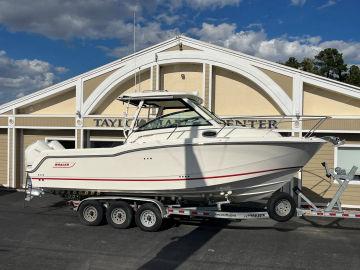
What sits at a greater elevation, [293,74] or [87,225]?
[293,74]

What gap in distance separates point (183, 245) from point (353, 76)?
3824 cm

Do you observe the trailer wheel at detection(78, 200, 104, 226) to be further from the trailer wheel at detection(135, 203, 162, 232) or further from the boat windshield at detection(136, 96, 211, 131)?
the boat windshield at detection(136, 96, 211, 131)

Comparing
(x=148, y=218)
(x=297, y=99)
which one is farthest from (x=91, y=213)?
(x=297, y=99)

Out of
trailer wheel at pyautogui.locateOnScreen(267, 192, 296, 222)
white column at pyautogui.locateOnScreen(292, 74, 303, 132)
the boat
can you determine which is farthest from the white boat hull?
white column at pyautogui.locateOnScreen(292, 74, 303, 132)

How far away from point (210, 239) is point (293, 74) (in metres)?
6.08

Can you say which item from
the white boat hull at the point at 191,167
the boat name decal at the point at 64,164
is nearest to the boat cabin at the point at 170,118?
the white boat hull at the point at 191,167

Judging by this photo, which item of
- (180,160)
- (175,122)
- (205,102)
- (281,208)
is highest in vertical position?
(205,102)

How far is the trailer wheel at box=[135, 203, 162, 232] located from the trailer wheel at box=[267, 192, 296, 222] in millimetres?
2378

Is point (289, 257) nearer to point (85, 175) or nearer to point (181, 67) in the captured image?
point (85, 175)

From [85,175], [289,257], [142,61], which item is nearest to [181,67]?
[142,61]

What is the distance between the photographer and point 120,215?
33.6 feet

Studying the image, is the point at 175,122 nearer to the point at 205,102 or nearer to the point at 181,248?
the point at 181,248

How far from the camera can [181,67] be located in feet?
47.5

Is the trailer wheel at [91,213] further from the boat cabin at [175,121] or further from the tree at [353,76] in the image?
the tree at [353,76]
